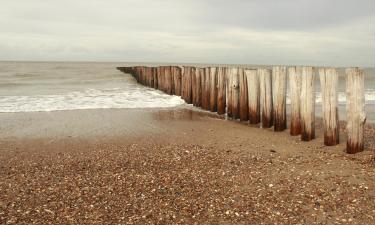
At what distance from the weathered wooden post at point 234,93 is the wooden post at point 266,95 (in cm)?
111

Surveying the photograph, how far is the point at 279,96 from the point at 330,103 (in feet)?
5.16

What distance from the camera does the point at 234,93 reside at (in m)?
9.34

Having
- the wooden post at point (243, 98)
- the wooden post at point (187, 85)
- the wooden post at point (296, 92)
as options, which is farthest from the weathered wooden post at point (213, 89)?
the wooden post at point (296, 92)

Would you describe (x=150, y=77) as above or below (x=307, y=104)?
above

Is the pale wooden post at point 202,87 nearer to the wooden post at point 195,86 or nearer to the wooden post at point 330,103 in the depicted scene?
the wooden post at point 195,86

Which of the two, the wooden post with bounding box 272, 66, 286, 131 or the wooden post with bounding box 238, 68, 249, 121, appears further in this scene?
the wooden post with bounding box 238, 68, 249, 121

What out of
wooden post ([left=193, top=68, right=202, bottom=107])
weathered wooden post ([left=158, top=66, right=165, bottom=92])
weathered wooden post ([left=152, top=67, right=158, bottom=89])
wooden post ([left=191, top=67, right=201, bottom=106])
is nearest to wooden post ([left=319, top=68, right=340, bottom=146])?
wooden post ([left=193, top=68, right=202, bottom=107])

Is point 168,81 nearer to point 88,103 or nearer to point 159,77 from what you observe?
point 159,77

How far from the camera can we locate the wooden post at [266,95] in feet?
25.7

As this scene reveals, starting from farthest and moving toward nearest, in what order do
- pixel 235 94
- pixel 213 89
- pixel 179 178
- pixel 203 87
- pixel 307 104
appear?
pixel 203 87
pixel 213 89
pixel 235 94
pixel 307 104
pixel 179 178

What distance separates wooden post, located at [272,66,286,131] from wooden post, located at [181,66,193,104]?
5.17 meters

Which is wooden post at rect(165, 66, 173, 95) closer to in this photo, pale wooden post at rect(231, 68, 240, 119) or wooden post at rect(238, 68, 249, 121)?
pale wooden post at rect(231, 68, 240, 119)

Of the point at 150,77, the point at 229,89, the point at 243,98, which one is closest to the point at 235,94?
the point at 229,89

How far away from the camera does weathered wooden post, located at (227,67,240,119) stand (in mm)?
9211
